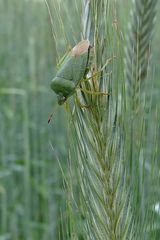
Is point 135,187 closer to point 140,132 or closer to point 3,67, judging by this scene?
point 140,132

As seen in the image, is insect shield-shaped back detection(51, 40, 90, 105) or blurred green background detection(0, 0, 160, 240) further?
blurred green background detection(0, 0, 160, 240)

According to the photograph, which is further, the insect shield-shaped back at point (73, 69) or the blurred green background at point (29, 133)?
the blurred green background at point (29, 133)

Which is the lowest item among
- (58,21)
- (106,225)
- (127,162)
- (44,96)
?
(44,96)

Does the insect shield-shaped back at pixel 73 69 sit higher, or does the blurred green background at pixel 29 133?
the insect shield-shaped back at pixel 73 69

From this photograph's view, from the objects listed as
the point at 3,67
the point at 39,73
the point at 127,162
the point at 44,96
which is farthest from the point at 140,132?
the point at 3,67

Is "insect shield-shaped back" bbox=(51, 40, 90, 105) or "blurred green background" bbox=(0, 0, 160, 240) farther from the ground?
"insect shield-shaped back" bbox=(51, 40, 90, 105)
